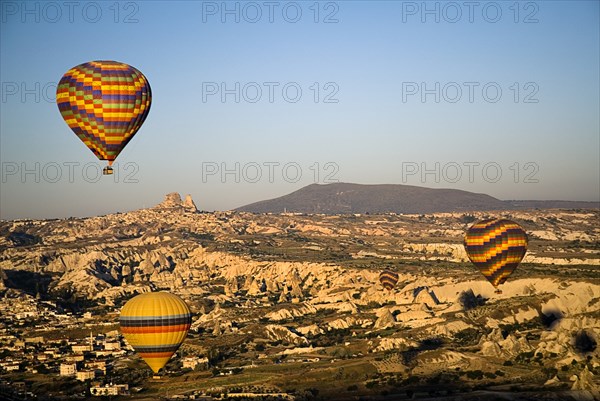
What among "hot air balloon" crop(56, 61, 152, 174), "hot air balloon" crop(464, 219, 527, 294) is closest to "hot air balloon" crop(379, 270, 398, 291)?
"hot air balloon" crop(464, 219, 527, 294)

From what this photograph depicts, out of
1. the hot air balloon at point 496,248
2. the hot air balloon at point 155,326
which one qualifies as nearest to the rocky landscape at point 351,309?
the hot air balloon at point 496,248

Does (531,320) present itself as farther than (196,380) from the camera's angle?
Yes

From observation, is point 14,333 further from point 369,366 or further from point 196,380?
point 369,366

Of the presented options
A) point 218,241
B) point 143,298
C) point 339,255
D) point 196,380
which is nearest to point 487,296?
point 196,380

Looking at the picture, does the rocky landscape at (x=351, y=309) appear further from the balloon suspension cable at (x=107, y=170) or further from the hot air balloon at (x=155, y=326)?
the balloon suspension cable at (x=107, y=170)

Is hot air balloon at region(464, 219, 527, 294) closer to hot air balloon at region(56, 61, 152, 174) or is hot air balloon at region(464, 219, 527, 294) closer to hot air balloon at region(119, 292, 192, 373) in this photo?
hot air balloon at region(119, 292, 192, 373)
